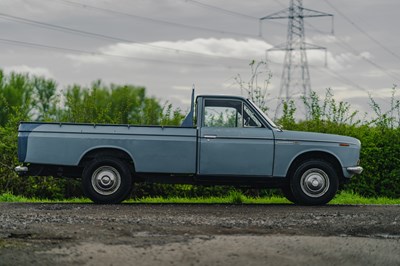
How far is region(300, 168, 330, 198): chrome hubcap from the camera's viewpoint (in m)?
12.9

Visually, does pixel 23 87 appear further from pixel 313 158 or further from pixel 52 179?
pixel 313 158

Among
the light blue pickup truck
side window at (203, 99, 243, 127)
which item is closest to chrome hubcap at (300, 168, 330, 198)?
the light blue pickup truck

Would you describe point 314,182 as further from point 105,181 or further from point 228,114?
point 105,181

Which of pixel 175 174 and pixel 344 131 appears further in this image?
pixel 344 131

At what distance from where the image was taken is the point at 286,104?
17531 mm

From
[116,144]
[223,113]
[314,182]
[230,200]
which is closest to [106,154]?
[116,144]

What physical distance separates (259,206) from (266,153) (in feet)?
3.14

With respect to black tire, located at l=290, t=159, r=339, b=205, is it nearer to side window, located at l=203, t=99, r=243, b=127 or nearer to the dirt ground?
the dirt ground

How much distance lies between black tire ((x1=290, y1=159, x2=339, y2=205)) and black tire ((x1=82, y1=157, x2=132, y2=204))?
2.99 m

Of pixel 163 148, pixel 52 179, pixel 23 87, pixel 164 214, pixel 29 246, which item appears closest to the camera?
pixel 29 246

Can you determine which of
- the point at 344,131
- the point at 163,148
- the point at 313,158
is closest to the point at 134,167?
the point at 163,148

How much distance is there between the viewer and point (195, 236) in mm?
8375

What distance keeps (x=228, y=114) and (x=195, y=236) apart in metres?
4.97

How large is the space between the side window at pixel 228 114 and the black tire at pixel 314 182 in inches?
45.1
